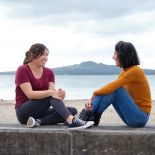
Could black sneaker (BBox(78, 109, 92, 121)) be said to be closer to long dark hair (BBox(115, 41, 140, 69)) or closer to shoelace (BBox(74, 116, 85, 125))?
shoelace (BBox(74, 116, 85, 125))

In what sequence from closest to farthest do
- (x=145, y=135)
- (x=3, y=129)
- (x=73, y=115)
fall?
(x=145, y=135), (x=3, y=129), (x=73, y=115)

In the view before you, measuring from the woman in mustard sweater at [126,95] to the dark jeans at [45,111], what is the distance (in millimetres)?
252

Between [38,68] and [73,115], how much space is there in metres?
0.76

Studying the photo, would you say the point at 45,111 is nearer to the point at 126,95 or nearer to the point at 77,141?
the point at 77,141

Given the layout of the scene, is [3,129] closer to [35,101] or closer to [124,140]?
[35,101]

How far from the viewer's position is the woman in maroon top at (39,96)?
6285 mm

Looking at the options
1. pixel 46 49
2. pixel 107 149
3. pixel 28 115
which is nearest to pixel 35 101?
pixel 28 115

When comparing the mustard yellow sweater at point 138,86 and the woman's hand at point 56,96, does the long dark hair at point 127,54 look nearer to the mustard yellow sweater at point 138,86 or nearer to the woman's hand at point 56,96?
the mustard yellow sweater at point 138,86

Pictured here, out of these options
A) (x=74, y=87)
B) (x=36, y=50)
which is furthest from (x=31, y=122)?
(x=74, y=87)

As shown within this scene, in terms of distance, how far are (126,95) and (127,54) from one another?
555 millimetres

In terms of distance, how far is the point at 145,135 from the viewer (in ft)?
18.8

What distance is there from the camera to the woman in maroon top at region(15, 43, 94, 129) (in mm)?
6285

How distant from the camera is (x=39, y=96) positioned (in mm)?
6336

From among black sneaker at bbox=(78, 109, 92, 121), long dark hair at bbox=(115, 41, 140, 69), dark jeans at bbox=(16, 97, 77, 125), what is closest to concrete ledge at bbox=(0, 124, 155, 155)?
black sneaker at bbox=(78, 109, 92, 121)
